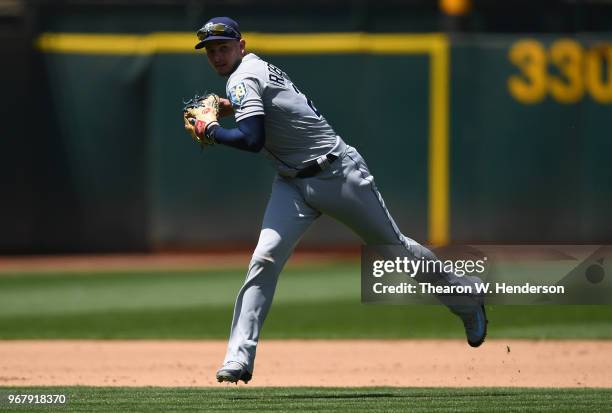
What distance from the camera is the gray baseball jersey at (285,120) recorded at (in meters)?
5.52

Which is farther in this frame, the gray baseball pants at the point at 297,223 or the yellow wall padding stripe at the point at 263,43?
the yellow wall padding stripe at the point at 263,43

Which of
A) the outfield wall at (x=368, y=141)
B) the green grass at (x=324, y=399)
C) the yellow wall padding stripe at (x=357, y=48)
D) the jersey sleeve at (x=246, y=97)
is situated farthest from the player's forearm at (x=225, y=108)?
the yellow wall padding stripe at (x=357, y=48)

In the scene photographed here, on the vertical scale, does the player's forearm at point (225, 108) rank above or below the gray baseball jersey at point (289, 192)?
above

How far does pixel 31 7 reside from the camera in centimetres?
1351

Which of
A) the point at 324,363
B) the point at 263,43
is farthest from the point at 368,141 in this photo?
the point at 324,363

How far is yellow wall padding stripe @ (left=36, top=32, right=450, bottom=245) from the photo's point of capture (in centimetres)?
1342

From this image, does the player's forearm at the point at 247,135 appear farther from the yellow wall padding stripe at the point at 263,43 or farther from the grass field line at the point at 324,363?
the yellow wall padding stripe at the point at 263,43

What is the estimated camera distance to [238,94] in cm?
541

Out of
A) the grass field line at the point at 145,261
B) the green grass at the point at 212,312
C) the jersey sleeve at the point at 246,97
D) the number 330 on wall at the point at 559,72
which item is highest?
A: the jersey sleeve at the point at 246,97

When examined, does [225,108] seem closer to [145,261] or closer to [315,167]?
[315,167]

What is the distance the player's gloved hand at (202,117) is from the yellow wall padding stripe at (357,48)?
785 cm

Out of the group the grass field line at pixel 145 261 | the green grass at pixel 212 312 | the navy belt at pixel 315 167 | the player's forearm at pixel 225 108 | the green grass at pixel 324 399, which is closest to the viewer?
the green grass at pixel 324 399

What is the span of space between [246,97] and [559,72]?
8.70 m

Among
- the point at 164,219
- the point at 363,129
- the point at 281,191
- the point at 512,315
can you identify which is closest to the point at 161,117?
the point at 164,219
